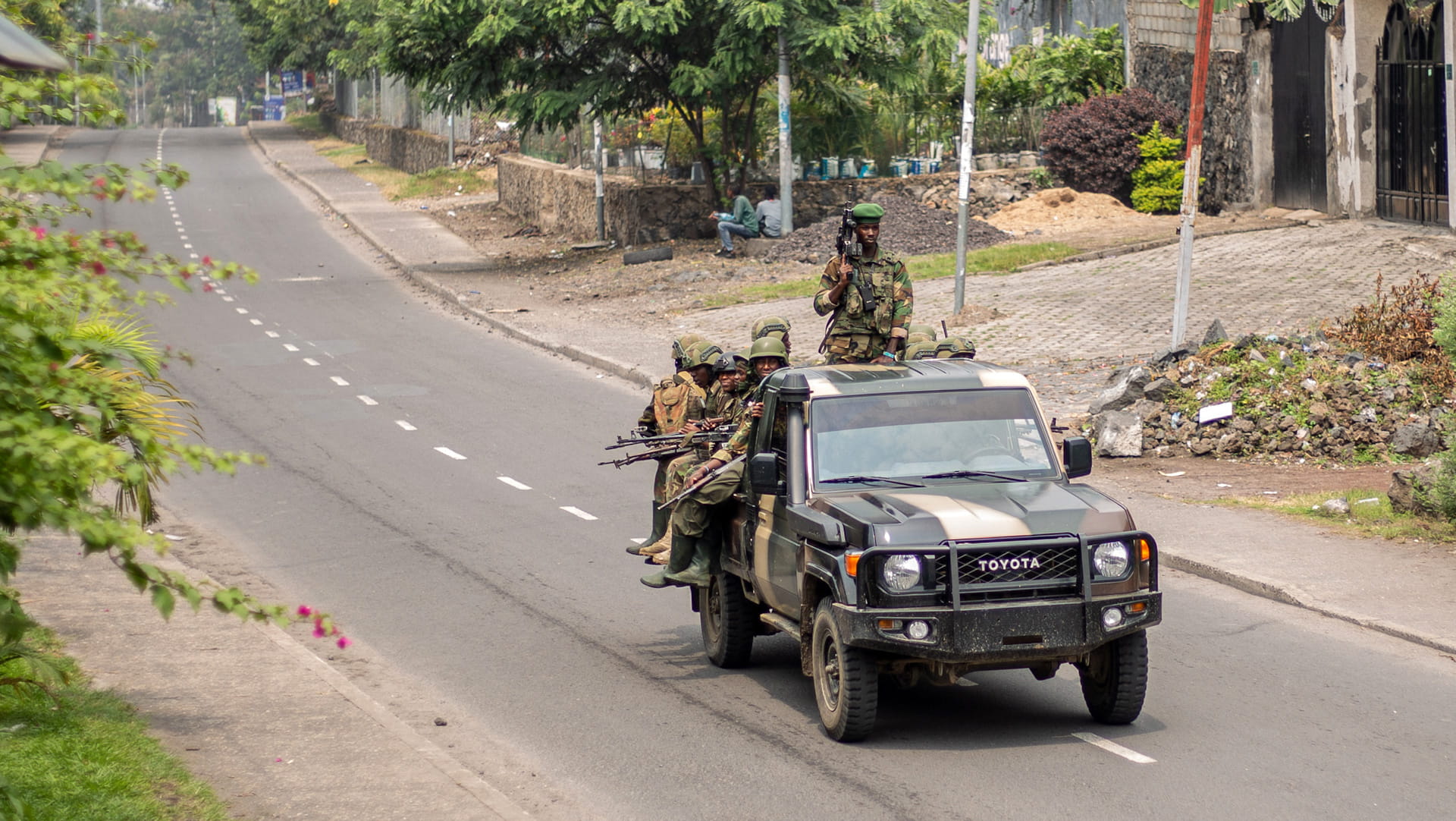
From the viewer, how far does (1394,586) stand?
35.4ft

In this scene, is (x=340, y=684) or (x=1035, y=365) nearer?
(x=340, y=684)

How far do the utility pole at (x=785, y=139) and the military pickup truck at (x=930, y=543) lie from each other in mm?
22008

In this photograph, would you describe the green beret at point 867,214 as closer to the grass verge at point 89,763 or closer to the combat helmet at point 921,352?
the combat helmet at point 921,352

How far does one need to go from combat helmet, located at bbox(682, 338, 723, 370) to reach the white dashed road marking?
368 centimetres

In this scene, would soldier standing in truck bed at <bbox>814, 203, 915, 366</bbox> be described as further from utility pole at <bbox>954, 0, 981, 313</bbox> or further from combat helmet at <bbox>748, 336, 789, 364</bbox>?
utility pole at <bbox>954, 0, 981, 313</bbox>

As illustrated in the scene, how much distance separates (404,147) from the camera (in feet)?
188

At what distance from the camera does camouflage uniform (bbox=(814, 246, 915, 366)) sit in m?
12.6

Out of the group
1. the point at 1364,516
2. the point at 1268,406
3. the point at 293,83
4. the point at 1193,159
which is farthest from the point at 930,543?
the point at 293,83

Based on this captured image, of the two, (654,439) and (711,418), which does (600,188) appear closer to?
(711,418)

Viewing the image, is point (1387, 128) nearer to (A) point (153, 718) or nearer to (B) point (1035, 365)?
(B) point (1035, 365)

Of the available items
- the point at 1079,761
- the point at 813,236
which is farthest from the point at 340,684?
the point at 813,236

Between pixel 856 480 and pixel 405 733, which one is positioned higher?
pixel 856 480

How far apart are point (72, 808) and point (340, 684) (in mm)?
2690

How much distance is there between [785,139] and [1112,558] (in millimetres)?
24437
